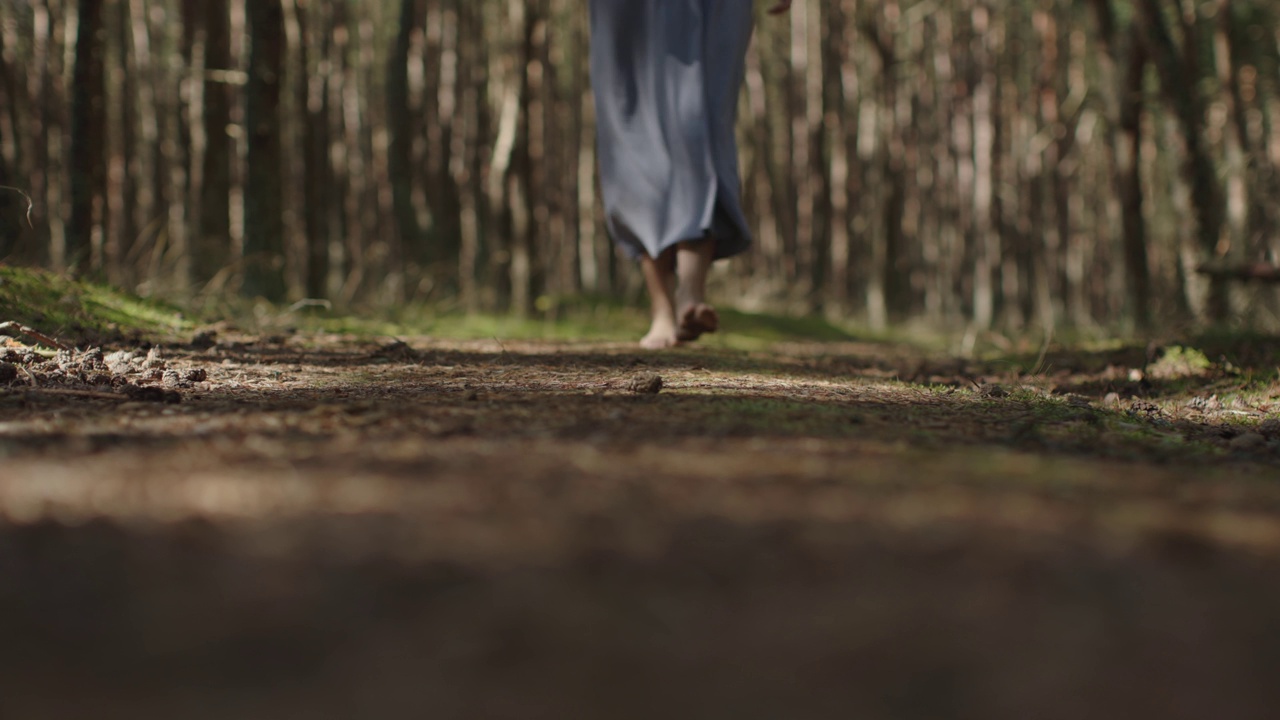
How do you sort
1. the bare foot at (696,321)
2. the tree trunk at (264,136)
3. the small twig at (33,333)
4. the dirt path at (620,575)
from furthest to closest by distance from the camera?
the tree trunk at (264,136) → the bare foot at (696,321) → the small twig at (33,333) → the dirt path at (620,575)

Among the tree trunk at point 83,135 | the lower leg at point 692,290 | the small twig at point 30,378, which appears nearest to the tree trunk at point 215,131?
the tree trunk at point 83,135

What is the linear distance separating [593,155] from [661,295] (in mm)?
10927

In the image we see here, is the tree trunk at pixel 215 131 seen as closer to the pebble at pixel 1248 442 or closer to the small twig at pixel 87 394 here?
the small twig at pixel 87 394

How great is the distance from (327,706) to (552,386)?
167 centimetres

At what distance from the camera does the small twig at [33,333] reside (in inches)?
96.4

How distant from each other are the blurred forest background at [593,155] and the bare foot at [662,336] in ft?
8.36

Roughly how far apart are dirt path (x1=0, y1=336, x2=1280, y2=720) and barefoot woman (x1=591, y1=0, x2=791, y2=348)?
7.67 ft

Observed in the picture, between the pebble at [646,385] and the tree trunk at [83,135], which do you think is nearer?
the pebble at [646,385]

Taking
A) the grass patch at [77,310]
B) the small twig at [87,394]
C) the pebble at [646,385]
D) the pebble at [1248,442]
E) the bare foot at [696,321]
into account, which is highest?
the grass patch at [77,310]

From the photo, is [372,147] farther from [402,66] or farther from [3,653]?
[3,653]

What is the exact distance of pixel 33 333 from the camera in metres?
2.46

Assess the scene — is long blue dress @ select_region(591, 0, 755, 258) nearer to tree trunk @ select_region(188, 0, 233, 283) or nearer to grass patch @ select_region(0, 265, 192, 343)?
grass patch @ select_region(0, 265, 192, 343)

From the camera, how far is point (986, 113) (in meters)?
11.4

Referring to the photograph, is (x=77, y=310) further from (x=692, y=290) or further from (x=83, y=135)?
(x=83, y=135)
